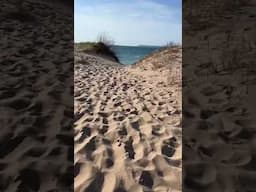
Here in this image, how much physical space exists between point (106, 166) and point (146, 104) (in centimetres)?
242

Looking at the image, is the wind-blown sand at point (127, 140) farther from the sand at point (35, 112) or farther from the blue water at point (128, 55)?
the blue water at point (128, 55)

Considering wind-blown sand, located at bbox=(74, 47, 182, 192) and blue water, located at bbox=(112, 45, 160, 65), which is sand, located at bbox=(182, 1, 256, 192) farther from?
blue water, located at bbox=(112, 45, 160, 65)

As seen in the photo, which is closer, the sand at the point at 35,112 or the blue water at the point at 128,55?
the sand at the point at 35,112

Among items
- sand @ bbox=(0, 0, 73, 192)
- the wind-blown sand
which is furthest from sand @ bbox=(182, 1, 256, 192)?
sand @ bbox=(0, 0, 73, 192)

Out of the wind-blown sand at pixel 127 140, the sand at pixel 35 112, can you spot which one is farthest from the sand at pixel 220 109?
the sand at pixel 35 112

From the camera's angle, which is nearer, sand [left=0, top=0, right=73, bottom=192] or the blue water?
sand [left=0, top=0, right=73, bottom=192]

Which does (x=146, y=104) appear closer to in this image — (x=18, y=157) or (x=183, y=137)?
(x=183, y=137)

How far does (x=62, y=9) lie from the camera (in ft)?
48.2

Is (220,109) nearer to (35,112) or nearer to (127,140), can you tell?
(127,140)

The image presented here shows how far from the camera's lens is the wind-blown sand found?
3154mm

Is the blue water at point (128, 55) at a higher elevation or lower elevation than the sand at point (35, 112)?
higher

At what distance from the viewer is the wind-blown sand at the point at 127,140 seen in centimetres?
315

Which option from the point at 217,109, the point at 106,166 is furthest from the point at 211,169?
the point at 217,109

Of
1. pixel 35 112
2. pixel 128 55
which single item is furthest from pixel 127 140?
pixel 128 55
